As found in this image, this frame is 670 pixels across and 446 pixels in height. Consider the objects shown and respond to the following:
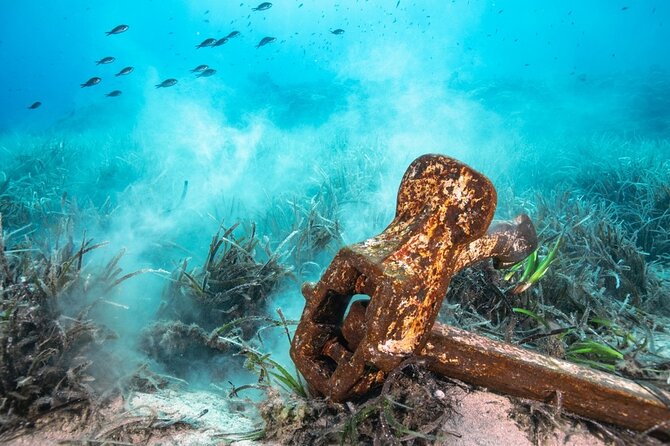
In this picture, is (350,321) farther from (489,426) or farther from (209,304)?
(209,304)

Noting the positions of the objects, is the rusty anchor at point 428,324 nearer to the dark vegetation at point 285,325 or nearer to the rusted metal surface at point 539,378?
the rusted metal surface at point 539,378

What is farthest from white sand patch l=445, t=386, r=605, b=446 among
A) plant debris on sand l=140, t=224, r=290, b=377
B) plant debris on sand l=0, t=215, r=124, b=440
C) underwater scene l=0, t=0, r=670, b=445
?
plant debris on sand l=0, t=215, r=124, b=440

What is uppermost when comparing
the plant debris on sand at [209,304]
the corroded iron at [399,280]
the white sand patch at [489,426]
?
the corroded iron at [399,280]

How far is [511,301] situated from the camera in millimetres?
2578

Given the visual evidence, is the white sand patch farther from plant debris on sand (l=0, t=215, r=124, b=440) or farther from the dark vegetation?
plant debris on sand (l=0, t=215, r=124, b=440)

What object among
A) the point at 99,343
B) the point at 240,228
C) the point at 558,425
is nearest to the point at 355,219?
the point at 240,228

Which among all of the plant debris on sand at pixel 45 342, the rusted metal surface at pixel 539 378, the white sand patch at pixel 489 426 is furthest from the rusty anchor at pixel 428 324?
the plant debris on sand at pixel 45 342

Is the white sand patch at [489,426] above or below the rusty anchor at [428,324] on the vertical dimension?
below

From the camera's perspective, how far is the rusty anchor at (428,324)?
1330 millimetres

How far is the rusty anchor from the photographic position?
1330mm

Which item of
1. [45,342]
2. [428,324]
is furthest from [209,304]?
[428,324]

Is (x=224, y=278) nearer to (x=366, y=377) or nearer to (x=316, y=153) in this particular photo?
(x=366, y=377)

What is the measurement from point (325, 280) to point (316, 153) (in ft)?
27.3

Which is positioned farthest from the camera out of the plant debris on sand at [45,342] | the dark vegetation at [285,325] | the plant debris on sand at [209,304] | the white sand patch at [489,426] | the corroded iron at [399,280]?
the plant debris on sand at [209,304]
